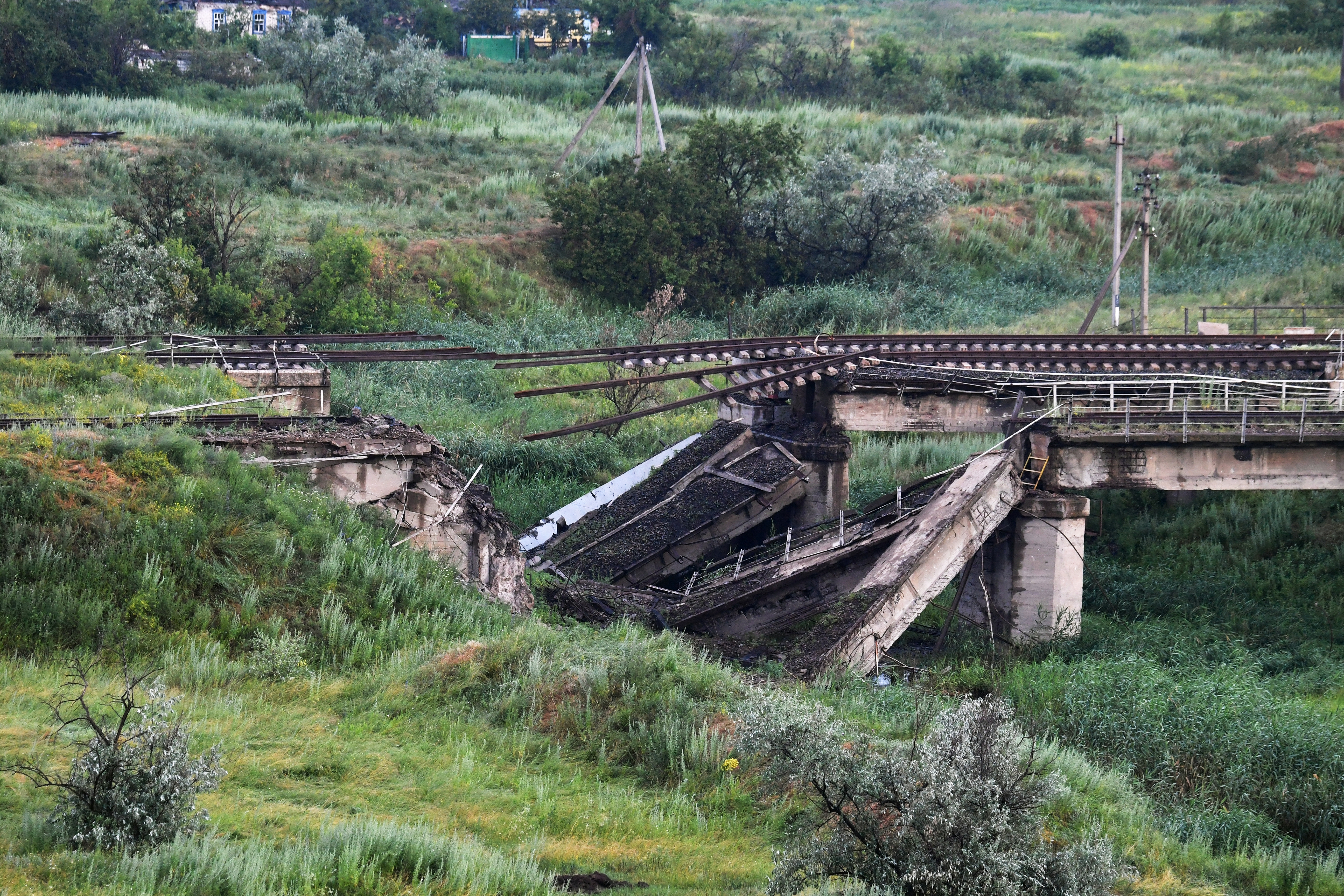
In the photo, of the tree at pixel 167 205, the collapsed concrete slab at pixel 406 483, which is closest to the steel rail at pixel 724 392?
the collapsed concrete slab at pixel 406 483

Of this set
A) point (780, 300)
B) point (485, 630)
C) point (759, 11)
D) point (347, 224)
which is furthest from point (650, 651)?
point (759, 11)

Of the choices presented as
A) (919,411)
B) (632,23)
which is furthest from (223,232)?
(632,23)

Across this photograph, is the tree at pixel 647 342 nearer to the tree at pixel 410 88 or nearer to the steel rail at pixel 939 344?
the steel rail at pixel 939 344

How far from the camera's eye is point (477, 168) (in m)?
46.3

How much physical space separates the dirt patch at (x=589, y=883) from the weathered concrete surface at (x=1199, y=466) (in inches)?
492

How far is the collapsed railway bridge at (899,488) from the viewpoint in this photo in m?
19.4

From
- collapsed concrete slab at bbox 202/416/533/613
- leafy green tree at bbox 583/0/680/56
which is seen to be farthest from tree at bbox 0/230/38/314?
leafy green tree at bbox 583/0/680/56

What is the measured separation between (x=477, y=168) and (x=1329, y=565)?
3264cm

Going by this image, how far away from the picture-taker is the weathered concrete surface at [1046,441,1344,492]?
66.0 ft

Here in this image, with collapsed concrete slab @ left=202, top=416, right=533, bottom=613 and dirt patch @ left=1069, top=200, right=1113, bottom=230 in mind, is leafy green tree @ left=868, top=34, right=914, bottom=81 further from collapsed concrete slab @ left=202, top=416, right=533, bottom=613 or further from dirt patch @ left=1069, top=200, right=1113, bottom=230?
collapsed concrete slab @ left=202, top=416, right=533, bottom=613

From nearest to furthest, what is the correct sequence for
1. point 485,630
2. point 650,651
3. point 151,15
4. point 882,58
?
1. point 650,651
2. point 485,630
3. point 151,15
4. point 882,58

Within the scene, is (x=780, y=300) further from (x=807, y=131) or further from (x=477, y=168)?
(x=807, y=131)

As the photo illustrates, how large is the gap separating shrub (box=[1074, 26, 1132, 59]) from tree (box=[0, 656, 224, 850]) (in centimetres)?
7986

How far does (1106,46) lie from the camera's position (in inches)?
3142
